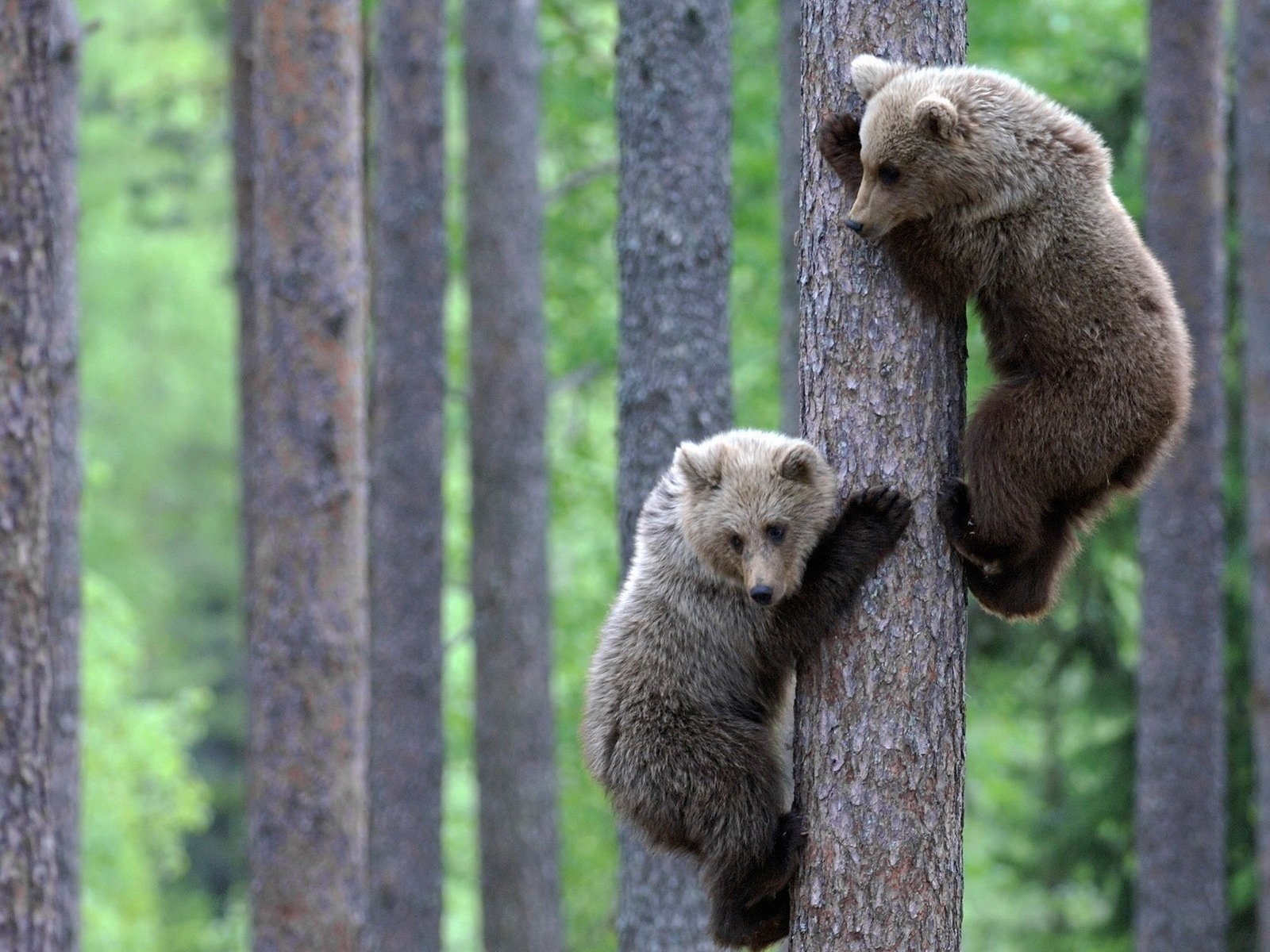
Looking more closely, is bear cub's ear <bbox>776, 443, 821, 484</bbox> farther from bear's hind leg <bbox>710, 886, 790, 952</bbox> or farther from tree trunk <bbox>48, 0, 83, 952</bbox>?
tree trunk <bbox>48, 0, 83, 952</bbox>

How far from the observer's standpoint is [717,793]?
462 centimetres

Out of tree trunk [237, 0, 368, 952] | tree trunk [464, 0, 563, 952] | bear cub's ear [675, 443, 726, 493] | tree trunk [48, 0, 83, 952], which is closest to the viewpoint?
bear cub's ear [675, 443, 726, 493]

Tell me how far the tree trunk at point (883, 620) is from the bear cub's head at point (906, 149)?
0.38 feet

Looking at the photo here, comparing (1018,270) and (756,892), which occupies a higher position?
(1018,270)

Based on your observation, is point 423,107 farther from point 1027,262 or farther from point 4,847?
point 1027,262

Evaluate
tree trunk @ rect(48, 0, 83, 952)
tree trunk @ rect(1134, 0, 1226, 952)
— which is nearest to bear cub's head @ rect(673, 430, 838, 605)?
tree trunk @ rect(48, 0, 83, 952)

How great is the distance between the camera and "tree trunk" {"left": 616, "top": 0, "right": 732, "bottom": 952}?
287 inches

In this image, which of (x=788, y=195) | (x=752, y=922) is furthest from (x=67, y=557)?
(x=752, y=922)

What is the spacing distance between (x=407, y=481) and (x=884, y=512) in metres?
7.33

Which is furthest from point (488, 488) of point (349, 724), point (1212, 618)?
point (1212, 618)

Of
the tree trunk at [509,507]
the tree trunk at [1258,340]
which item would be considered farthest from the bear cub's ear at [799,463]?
the tree trunk at [509,507]

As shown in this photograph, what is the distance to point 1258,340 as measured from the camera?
11234 mm

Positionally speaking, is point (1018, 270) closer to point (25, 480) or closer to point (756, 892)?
point (756, 892)

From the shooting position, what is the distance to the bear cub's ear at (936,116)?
13.9 feet
